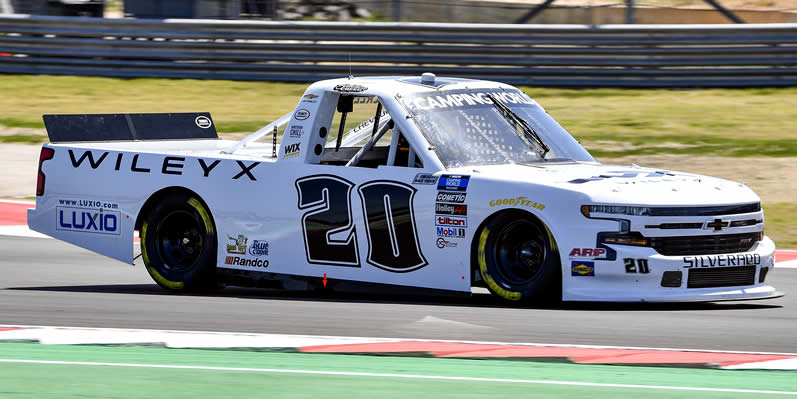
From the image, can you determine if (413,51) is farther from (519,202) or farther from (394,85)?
(519,202)

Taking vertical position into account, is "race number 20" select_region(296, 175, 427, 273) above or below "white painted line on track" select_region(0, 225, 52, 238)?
above

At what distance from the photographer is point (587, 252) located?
768cm

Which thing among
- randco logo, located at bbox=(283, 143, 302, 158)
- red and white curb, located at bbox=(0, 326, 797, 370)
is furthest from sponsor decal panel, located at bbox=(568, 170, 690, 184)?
randco logo, located at bbox=(283, 143, 302, 158)

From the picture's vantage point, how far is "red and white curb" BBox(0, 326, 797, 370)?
256 inches

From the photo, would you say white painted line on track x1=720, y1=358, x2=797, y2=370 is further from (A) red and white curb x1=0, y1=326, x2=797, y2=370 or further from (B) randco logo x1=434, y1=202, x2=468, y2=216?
(B) randco logo x1=434, y1=202, x2=468, y2=216

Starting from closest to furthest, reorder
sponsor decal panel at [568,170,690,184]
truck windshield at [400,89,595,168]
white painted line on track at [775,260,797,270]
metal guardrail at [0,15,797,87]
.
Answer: sponsor decal panel at [568,170,690,184] < truck windshield at [400,89,595,168] < white painted line on track at [775,260,797,270] < metal guardrail at [0,15,797,87]

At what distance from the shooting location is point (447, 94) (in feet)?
29.1

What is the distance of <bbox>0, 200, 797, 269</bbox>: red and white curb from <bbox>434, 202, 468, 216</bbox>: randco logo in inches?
149

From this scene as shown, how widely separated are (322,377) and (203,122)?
210 inches

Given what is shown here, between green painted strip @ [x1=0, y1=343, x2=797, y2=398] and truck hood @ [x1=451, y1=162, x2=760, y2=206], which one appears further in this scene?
truck hood @ [x1=451, y1=162, x2=760, y2=206]

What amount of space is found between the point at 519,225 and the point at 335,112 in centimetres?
182

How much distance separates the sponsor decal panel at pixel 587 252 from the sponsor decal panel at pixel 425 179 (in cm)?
104

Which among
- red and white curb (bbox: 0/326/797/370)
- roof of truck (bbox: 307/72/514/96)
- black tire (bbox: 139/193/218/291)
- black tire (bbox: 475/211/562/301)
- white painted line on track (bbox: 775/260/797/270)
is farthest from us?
white painted line on track (bbox: 775/260/797/270)

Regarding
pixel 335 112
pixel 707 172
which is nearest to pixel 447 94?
pixel 335 112
